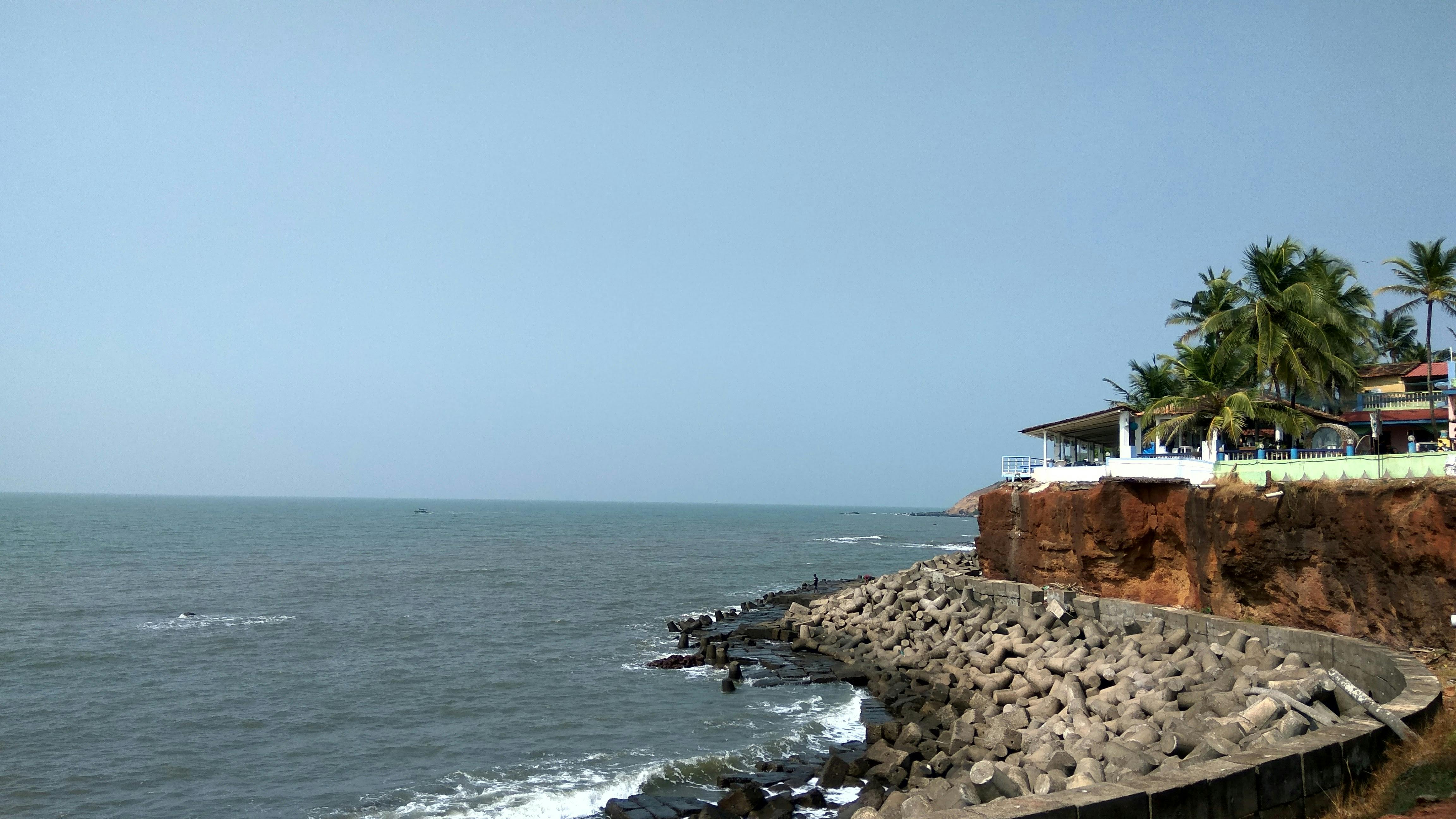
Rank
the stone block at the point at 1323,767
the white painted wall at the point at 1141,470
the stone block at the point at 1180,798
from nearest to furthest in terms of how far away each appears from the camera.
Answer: the stone block at the point at 1180,798, the stone block at the point at 1323,767, the white painted wall at the point at 1141,470

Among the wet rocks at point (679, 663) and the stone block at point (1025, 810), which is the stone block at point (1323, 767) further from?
the wet rocks at point (679, 663)

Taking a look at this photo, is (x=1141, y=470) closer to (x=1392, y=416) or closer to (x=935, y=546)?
(x=1392, y=416)

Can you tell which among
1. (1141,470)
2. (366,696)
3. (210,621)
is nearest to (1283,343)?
(1141,470)

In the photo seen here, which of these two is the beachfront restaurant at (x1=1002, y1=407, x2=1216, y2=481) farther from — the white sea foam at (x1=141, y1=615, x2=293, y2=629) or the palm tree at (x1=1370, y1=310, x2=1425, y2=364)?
the white sea foam at (x1=141, y1=615, x2=293, y2=629)

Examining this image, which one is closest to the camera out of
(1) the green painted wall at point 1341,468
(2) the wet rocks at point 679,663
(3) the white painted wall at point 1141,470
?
(1) the green painted wall at point 1341,468

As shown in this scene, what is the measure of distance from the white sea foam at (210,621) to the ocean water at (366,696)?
141 millimetres

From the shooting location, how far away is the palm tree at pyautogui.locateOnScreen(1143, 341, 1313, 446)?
89.0 ft

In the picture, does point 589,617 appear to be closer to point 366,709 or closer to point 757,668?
point 757,668

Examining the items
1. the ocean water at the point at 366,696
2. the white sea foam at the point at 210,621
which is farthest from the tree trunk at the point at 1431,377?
the white sea foam at the point at 210,621

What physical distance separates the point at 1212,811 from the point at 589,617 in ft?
101

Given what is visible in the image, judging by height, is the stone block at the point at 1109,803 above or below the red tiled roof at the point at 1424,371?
below

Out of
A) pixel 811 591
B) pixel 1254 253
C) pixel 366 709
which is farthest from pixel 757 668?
pixel 1254 253

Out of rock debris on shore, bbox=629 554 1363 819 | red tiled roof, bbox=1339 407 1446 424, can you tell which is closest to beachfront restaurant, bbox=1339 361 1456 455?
red tiled roof, bbox=1339 407 1446 424

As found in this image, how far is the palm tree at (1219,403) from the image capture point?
2712cm
